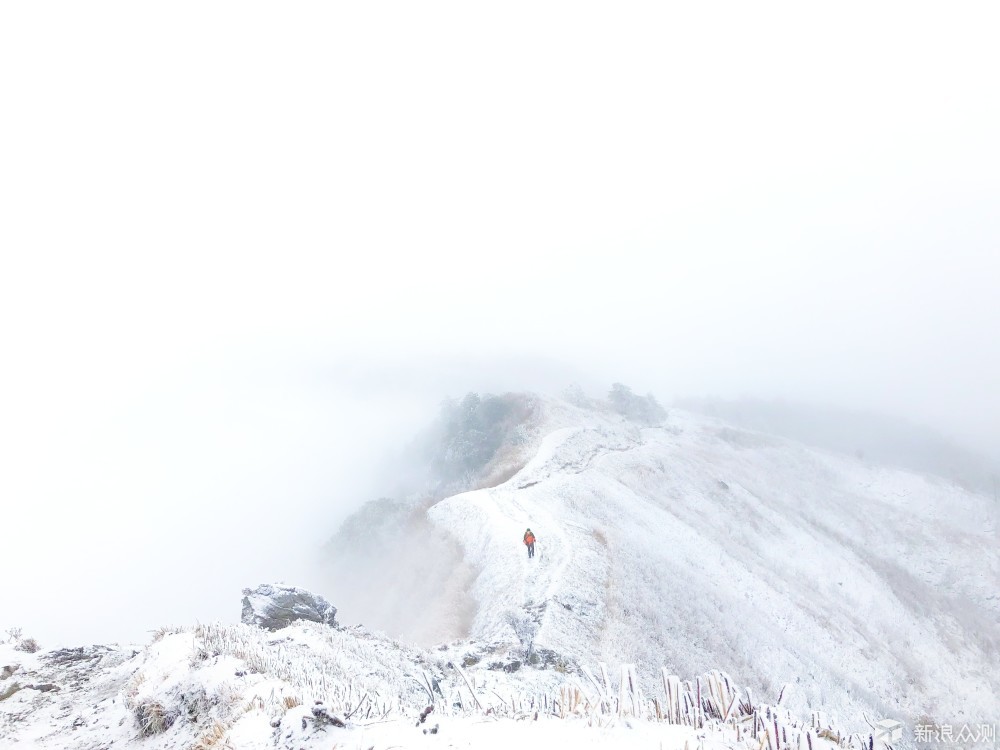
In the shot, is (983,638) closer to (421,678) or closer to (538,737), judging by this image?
(421,678)

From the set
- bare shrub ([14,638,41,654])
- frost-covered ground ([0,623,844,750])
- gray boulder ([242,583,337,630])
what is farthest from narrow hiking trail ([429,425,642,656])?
bare shrub ([14,638,41,654])

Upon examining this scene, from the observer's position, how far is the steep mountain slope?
2383 cm

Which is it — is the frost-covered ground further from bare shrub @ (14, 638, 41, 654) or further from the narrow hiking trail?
the narrow hiking trail

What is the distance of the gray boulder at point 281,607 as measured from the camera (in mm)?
18938

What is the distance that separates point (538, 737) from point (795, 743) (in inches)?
98.0

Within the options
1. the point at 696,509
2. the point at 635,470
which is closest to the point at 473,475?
the point at 635,470

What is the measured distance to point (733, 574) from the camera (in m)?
34.6

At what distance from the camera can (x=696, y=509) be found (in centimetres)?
4581

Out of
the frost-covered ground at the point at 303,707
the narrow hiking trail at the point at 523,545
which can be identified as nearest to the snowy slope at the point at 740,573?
the narrow hiking trail at the point at 523,545

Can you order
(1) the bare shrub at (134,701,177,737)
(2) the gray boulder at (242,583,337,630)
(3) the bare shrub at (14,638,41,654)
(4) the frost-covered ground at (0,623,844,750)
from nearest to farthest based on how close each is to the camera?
(4) the frost-covered ground at (0,623,844,750) → (1) the bare shrub at (134,701,177,737) → (3) the bare shrub at (14,638,41,654) → (2) the gray boulder at (242,583,337,630)

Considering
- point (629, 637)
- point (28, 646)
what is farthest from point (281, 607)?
point (629, 637)

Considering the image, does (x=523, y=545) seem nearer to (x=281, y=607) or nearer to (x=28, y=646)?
(x=281, y=607)

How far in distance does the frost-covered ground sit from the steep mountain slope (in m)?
9.93

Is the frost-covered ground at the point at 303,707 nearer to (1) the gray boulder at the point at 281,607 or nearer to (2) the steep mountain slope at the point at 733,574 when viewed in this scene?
(1) the gray boulder at the point at 281,607
